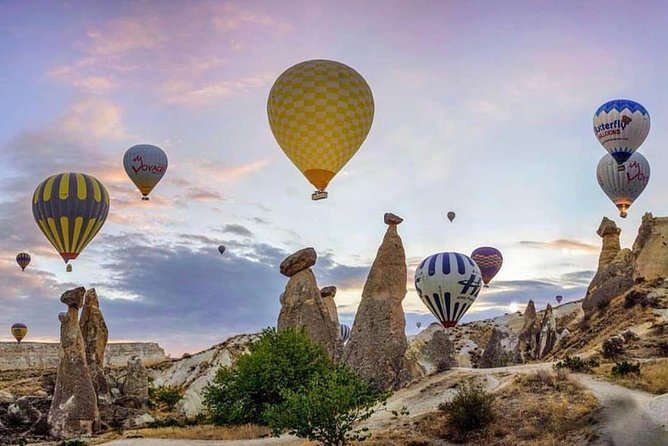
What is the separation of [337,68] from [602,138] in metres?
27.3

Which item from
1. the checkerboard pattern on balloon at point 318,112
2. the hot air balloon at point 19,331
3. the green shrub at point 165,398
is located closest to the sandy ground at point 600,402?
the checkerboard pattern on balloon at point 318,112

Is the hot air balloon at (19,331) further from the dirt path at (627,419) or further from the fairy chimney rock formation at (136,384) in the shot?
the dirt path at (627,419)

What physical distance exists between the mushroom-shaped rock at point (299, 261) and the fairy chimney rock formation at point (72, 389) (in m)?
11.3

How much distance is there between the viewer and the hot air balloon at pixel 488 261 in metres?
56.5

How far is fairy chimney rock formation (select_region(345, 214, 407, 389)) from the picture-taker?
32156 mm

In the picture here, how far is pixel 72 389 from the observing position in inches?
1315

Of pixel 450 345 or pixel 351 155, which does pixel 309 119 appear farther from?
pixel 450 345

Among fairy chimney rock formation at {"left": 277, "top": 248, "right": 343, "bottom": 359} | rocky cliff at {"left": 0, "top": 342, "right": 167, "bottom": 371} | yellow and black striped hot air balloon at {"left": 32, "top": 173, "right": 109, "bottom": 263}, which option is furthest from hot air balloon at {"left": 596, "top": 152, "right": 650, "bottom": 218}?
rocky cliff at {"left": 0, "top": 342, "right": 167, "bottom": 371}

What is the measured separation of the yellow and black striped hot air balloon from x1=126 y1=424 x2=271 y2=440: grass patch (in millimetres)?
13314

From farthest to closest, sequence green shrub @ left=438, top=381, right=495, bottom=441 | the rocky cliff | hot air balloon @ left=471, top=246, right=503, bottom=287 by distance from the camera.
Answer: the rocky cliff
hot air balloon @ left=471, top=246, right=503, bottom=287
green shrub @ left=438, top=381, right=495, bottom=441

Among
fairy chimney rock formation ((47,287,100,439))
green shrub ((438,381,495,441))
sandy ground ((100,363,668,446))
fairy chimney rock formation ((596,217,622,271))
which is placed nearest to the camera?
sandy ground ((100,363,668,446))

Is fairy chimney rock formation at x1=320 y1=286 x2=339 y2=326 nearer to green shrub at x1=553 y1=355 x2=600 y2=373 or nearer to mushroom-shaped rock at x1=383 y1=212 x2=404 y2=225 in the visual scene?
mushroom-shaped rock at x1=383 y1=212 x2=404 y2=225

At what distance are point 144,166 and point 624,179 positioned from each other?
3529 centimetres

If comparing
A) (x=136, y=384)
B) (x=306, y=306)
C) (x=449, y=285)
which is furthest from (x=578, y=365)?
(x=136, y=384)
